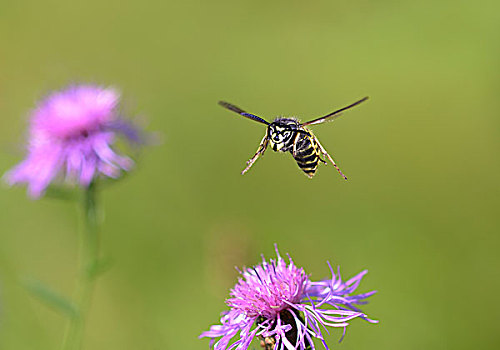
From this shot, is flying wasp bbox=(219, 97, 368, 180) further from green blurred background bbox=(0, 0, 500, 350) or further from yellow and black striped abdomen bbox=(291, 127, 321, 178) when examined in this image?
green blurred background bbox=(0, 0, 500, 350)

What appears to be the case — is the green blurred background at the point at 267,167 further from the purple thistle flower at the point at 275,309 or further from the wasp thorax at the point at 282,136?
the purple thistle flower at the point at 275,309

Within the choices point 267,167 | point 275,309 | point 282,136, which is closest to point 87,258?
point 282,136

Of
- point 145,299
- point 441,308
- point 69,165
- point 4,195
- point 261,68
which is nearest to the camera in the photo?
point 69,165

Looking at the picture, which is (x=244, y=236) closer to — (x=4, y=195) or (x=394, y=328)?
(x=394, y=328)

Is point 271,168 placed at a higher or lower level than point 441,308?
higher

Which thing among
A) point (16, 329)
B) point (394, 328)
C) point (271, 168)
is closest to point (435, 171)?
point (271, 168)

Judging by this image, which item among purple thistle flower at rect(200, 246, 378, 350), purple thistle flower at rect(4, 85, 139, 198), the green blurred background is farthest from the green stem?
purple thistle flower at rect(200, 246, 378, 350)

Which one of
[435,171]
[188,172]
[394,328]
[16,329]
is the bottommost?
[394,328]
